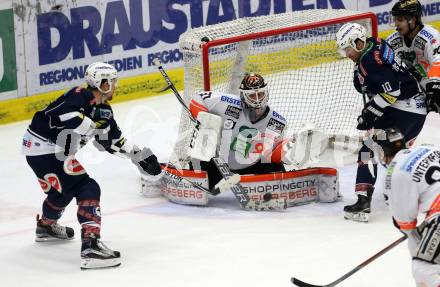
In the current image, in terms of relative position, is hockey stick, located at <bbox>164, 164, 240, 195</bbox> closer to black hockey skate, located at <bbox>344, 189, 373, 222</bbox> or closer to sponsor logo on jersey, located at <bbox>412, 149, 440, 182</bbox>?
black hockey skate, located at <bbox>344, 189, 373, 222</bbox>

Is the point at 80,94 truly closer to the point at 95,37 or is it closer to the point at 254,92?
the point at 254,92

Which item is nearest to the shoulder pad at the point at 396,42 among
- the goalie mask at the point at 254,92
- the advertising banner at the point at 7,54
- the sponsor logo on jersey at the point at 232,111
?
the goalie mask at the point at 254,92

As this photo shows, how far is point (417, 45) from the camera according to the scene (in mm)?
7277

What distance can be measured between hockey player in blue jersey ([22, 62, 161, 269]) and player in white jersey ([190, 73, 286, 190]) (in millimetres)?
877

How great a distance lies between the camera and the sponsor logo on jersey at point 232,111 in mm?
7039

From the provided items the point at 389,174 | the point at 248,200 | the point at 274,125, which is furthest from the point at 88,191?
the point at 389,174

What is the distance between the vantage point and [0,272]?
6062 mm

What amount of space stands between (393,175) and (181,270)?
68.6 inches

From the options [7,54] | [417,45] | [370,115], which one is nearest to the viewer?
[370,115]

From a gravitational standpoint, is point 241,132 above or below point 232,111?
below

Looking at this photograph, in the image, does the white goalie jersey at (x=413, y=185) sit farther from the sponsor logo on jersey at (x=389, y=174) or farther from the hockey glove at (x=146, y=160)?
the hockey glove at (x=146, y=160)

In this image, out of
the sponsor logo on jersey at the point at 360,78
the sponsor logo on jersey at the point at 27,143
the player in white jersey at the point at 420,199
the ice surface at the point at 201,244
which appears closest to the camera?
the player in white jersey at the point at 420,199

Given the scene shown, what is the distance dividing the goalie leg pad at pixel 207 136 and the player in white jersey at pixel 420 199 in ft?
8.15

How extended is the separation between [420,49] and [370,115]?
2.70 ft
